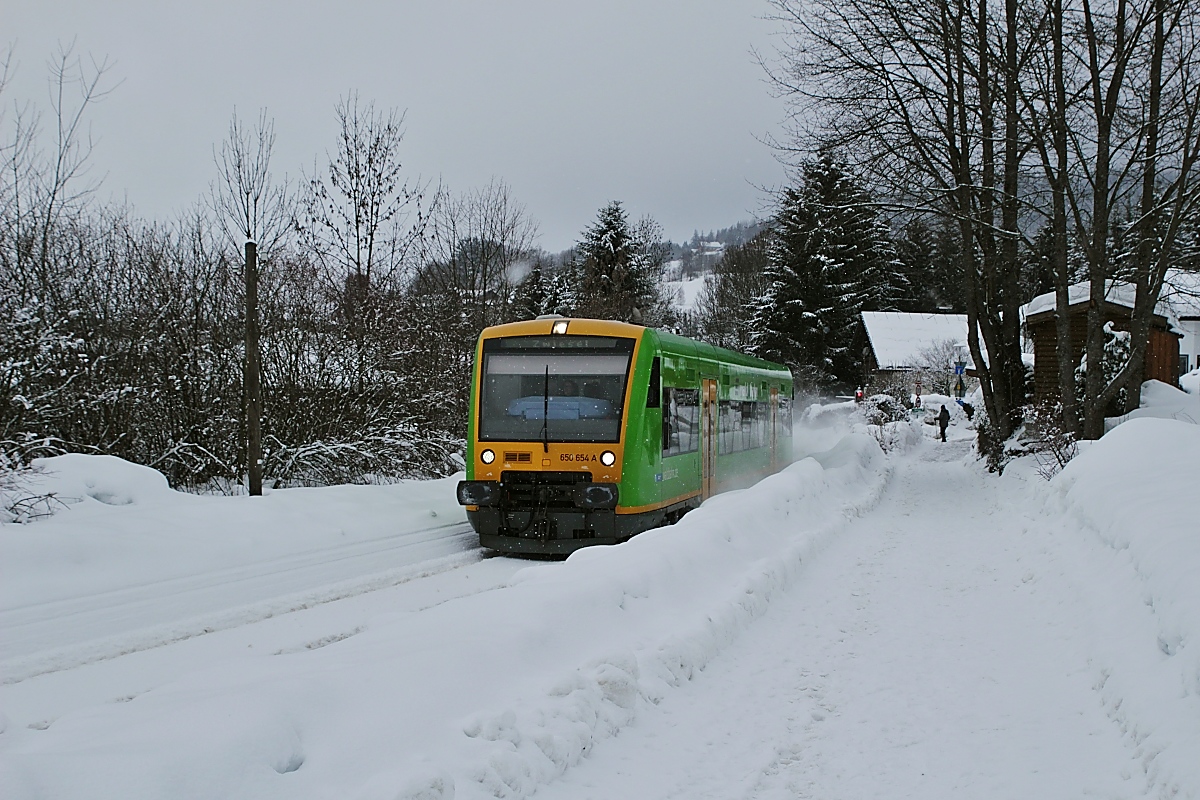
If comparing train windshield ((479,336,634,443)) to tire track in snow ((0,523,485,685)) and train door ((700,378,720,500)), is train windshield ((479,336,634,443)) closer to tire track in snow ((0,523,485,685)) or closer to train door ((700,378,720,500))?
tire track in snow ((0,523,485,685))

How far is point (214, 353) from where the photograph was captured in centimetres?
1552

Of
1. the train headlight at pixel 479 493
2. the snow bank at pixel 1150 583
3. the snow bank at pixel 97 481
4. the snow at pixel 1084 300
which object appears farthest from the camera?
the snow at pixel 1084 300

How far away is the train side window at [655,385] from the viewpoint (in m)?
12.1

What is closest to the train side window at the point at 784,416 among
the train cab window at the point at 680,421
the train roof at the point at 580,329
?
the train cab window at the point at 680,421

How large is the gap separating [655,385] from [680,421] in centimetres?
138

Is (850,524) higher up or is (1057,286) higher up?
(1057,286)

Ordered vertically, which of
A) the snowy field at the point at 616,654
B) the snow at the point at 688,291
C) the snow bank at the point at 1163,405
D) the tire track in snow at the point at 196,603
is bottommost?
the tire track in snow at the point at 196,603

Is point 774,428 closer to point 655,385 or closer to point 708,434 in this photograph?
point 708,434

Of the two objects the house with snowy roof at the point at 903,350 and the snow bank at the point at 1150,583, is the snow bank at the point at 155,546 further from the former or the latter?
the house with snowy roof at the point at 903,350

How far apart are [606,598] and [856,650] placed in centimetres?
208

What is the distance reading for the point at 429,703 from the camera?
457cm

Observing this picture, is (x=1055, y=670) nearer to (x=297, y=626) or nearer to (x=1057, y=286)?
(x=297, y=626)

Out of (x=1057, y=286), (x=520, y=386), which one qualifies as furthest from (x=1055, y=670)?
(x=1057, y=286)

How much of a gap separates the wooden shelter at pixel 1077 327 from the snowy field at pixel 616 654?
13.9 metres
